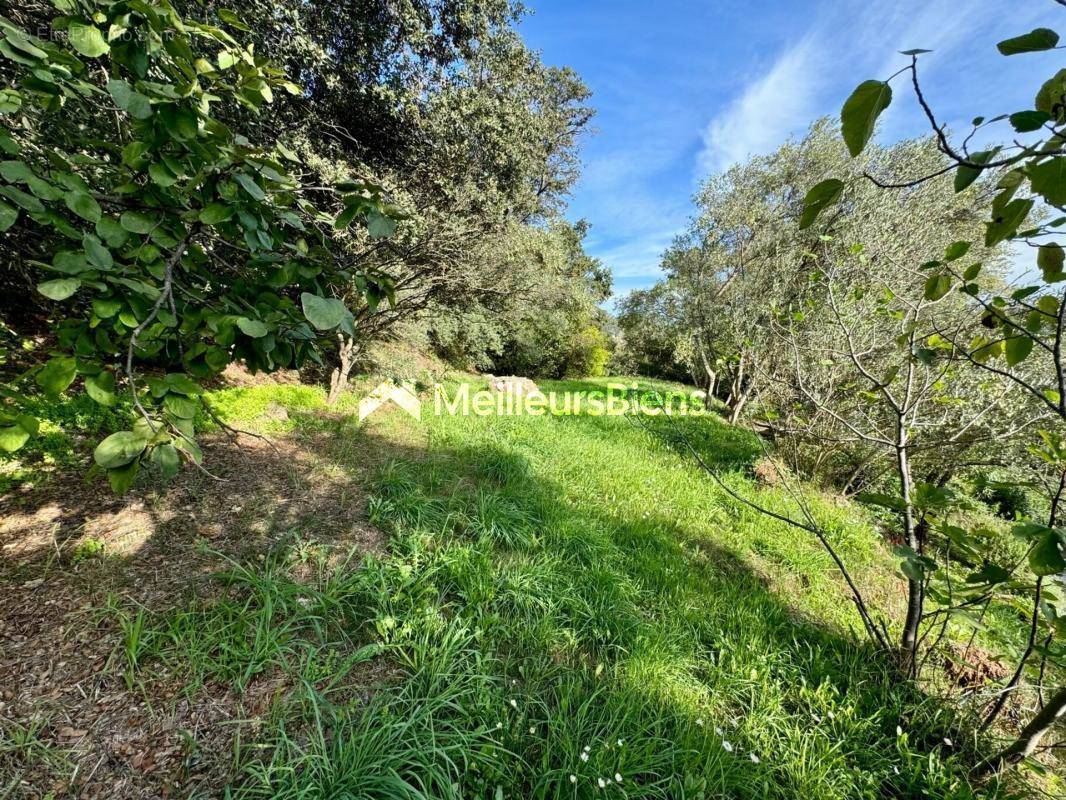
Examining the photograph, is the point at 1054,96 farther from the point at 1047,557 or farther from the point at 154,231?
the point at 154,231

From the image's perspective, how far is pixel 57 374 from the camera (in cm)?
83

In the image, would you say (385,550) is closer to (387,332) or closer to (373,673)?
(373,673)

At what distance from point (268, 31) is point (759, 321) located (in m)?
9.41

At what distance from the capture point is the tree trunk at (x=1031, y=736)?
1.55 meters

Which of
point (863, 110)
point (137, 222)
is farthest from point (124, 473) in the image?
point (863, 110)

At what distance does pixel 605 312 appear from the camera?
19.5 meters

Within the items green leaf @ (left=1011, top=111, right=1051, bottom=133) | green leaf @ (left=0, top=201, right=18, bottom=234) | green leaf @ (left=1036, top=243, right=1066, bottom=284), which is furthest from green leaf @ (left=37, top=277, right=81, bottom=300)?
green leaf @ (left=1036, top=243, right=1066, bottom=284)

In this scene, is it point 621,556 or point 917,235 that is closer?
point 621,556

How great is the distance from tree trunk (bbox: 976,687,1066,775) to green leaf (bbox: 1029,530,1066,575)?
1.34 metres

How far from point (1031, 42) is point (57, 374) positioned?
2003 mm

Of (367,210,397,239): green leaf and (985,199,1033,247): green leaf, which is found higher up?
(367,210,397,239): green leaf

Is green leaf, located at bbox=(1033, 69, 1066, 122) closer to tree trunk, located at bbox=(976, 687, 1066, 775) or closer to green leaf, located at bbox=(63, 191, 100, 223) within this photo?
green leaf, located at bbox=(63, 191, 100, 223)

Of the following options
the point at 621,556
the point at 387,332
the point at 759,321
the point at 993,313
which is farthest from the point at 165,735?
the point at 759,321

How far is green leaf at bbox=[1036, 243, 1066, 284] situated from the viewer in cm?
89
